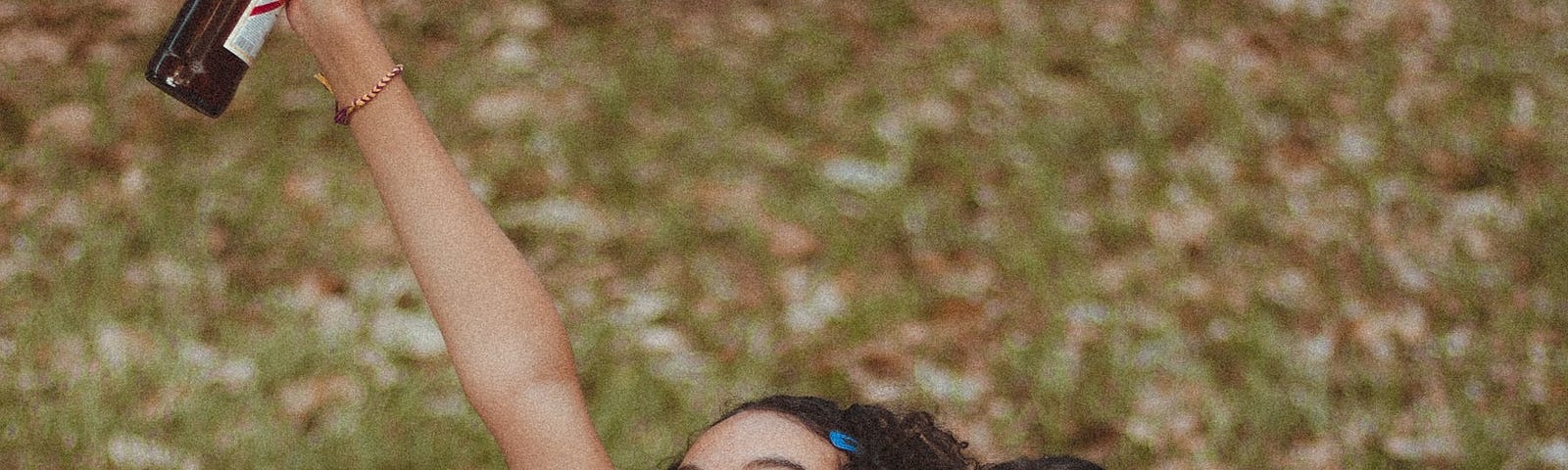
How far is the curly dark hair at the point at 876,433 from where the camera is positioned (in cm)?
217

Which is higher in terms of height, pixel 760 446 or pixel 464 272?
pixel 760 446

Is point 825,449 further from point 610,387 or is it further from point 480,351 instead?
point 610,387

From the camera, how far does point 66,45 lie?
381 centimetres

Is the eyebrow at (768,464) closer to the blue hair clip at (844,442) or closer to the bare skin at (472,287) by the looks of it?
the bare skin at (472,287)

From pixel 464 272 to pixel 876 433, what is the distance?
801mm

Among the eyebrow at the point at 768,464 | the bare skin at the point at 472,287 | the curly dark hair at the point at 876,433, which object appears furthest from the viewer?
the curly dark hair at the point at 876,433

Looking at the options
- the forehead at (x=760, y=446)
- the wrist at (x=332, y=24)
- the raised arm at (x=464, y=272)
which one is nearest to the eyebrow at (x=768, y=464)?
the forehead at (x=760, y=446)

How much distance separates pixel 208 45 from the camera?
220cm

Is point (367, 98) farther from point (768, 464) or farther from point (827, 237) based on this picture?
point (827, 237)

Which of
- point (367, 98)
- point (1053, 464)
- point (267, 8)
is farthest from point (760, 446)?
point (267, 8)

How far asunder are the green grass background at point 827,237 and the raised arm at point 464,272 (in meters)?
1.20

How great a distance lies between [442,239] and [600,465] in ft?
1.54

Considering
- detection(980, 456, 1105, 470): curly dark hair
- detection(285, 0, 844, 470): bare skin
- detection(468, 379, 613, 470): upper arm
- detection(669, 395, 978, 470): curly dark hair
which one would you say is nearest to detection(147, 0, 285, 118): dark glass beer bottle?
detection(285, 0, 844, 470): bare skin

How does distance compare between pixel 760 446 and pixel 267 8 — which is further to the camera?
pixel 267 8
